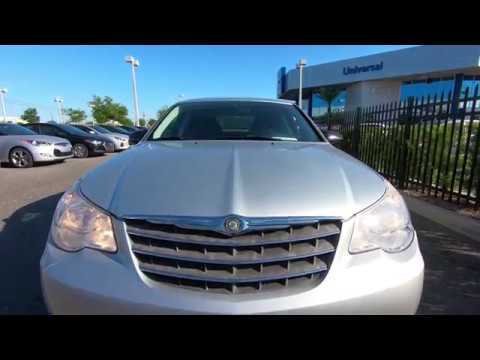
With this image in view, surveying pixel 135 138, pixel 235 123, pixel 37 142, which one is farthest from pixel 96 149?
pixel 235 123

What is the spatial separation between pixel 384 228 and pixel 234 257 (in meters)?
0.79

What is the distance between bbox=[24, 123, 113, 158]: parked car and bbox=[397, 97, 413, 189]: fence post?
1104 cm

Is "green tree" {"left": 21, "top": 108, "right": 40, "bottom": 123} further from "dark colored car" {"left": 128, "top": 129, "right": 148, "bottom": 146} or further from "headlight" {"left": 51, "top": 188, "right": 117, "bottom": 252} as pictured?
"headlight" {"left": 51, "top": 188, "right": 117, "bottom": 252}

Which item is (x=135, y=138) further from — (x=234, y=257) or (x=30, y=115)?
(x=30, y=115)

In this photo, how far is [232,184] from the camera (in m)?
1.55

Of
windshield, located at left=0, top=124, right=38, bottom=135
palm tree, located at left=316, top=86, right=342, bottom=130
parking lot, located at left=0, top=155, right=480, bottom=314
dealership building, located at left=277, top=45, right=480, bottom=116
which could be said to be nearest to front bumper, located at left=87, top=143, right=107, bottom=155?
windshield, located at left=0, top=124, right=38, bottom=135

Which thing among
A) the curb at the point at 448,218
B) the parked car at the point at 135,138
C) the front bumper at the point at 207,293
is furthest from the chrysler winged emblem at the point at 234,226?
the curb at the point at 448,218

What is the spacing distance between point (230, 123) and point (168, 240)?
6.42 feet

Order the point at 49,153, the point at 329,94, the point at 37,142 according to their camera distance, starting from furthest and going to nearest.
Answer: the point at 329,94 → the point at 49,153 → the point at 37,142

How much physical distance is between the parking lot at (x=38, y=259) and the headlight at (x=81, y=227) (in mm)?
1138

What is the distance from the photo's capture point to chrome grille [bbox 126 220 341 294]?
4.44 ft
